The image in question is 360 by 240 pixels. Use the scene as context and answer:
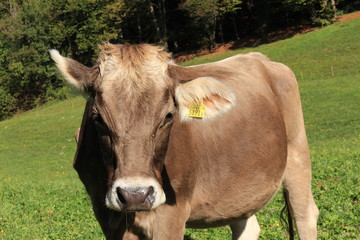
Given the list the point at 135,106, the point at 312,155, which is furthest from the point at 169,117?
the point at 312,155

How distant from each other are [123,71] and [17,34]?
57.3 meters

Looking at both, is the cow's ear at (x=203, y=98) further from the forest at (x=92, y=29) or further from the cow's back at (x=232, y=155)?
the forest at (x=92, y=29)

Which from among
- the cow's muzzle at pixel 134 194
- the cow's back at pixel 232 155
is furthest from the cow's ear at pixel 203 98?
the cow's muzzle at pixel 134 194

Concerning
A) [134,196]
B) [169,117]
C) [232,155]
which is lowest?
[232,155]

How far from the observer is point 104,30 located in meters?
58.5

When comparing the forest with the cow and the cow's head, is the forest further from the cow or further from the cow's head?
the cow's head

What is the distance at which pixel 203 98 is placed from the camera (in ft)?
13.6

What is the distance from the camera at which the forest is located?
55.5 m

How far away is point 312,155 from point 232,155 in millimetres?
9735

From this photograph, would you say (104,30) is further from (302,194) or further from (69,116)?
(302,194)

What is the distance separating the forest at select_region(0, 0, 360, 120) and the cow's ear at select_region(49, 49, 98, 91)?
49480 millimetres

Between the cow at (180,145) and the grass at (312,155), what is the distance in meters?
1.88

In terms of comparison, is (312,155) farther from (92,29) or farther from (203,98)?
(92,29)

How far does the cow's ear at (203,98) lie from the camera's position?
13.1ft
